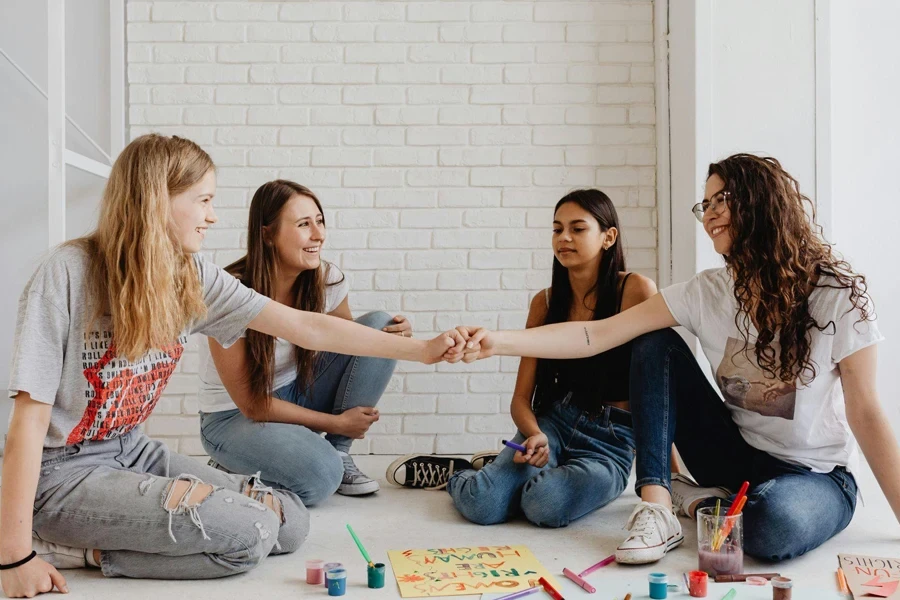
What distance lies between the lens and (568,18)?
318cm

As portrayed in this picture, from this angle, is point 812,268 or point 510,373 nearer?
point 812,268

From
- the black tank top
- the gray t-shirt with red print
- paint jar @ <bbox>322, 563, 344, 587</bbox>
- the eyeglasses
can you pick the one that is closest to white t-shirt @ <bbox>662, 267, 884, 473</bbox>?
the eyeglasses

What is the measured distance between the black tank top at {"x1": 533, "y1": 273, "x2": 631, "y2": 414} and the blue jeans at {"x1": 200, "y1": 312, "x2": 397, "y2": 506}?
58 cm

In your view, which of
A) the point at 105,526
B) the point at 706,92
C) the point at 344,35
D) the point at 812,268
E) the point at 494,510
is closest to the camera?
the point at 105,526

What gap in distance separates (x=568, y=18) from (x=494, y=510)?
77.5 inches

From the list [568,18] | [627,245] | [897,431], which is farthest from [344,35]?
[897,431]

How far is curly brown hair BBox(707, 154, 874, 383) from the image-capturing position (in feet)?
6.10

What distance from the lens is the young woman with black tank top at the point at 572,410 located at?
7.04ft

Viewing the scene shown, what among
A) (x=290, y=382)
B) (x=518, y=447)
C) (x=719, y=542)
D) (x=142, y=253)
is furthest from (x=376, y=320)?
(x=719, y=542)

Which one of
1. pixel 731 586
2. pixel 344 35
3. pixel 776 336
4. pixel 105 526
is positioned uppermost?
pixel 344 35

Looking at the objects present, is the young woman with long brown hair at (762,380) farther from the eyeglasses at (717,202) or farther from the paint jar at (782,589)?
the paint jar at (782,589)

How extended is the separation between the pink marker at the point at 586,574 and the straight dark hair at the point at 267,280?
992 millimetres

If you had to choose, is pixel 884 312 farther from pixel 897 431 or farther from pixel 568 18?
pixel 568 18

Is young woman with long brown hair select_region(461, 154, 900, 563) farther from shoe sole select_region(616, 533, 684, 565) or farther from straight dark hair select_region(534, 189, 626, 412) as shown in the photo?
straight dark hair select_region(534, 189, 626, 412)
